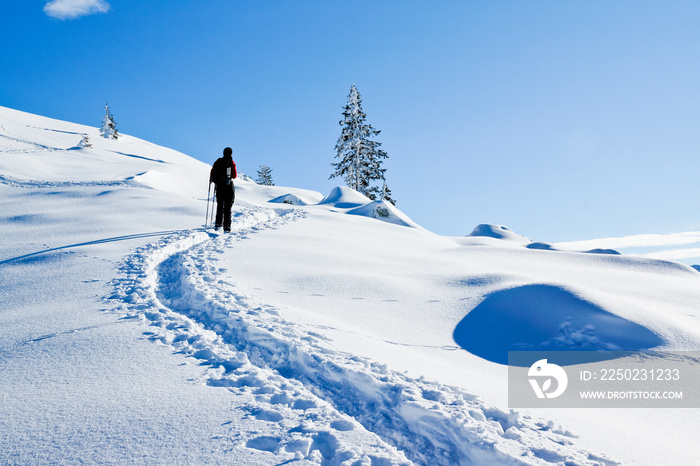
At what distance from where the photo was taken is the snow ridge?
2.79 meters

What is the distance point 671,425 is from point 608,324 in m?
2.08

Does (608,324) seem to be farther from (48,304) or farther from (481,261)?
(48,304)

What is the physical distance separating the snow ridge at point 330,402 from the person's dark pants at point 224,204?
5786 mm

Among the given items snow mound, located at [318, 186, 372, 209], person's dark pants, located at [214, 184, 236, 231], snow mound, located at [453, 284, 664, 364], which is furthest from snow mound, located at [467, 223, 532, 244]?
snow mound, located at [453, 284, 664, 364]

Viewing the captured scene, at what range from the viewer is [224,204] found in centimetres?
1134

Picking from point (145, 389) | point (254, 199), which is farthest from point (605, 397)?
point (254, 199)

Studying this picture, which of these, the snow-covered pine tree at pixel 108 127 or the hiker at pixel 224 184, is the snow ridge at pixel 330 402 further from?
the snow-covered pine tree at pixel 108 127

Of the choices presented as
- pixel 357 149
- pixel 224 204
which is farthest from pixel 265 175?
pixel 224 204

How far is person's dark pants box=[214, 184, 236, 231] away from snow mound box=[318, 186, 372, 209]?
9.31 meters

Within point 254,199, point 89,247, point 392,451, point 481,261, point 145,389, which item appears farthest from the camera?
point 254,199

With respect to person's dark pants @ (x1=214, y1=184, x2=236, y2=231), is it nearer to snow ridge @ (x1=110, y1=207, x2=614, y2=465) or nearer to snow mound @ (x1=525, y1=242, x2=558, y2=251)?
snow ridge @ (x1=110, y1=207, x2=614, y2=465)

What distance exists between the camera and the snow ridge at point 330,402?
9.16ft

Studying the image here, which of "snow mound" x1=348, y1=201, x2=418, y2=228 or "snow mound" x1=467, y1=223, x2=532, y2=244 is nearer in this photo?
"snow mound" x1=348, y1=201, x2=418, y2=228

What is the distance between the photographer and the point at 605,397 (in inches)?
166
